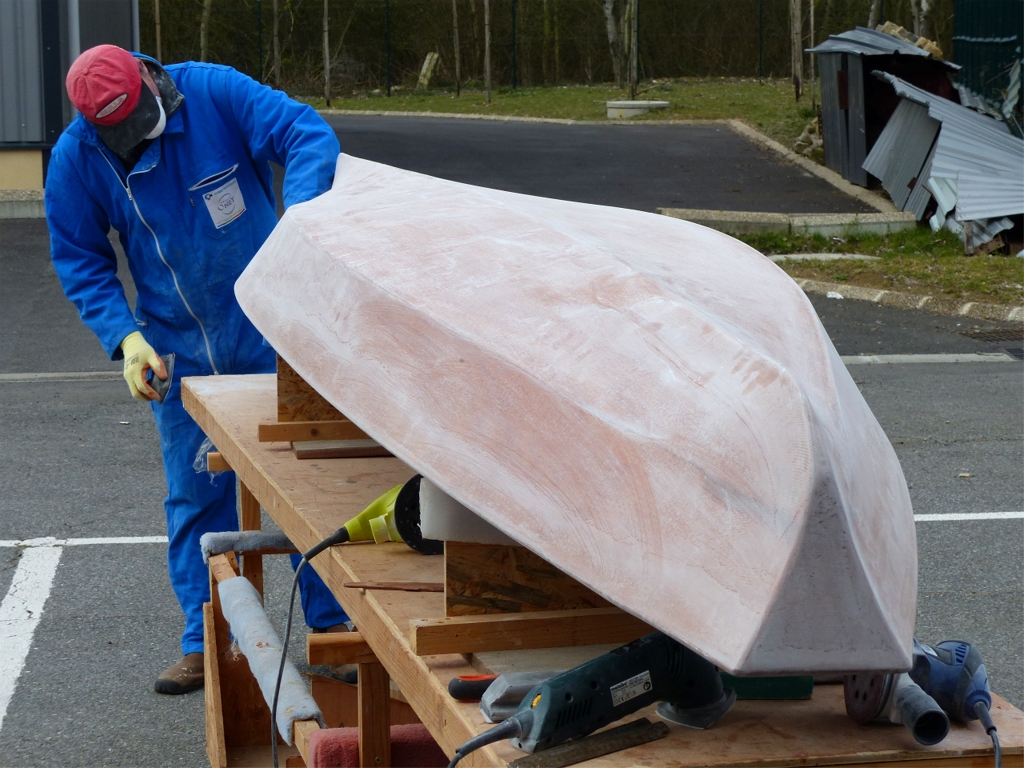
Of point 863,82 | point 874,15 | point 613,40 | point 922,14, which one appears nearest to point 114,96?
point 863,82

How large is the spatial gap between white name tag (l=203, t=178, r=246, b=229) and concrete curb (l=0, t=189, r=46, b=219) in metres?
9.77

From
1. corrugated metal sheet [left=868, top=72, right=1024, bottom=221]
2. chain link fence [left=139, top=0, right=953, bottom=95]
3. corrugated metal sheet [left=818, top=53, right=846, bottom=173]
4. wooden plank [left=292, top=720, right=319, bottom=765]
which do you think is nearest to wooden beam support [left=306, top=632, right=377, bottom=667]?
wooden plank [left=292, top=720, right=319, bottom=765]

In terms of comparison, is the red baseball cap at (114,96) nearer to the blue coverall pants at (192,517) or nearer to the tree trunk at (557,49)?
the blue coverall pants at (192,517)

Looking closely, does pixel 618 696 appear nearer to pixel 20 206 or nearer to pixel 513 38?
pixel 20 206

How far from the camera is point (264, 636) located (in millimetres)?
2734

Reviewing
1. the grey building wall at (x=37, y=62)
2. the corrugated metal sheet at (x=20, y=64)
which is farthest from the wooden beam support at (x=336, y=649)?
the corrugated metal sheet at (x=20, y=64)

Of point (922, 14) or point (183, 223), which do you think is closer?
point (183, 223)

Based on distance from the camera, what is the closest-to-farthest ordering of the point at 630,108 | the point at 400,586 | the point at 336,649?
1. the point at 400,586
2. the point at 336,649
3. the point at 630,108

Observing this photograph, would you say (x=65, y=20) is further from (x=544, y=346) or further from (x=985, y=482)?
(x=544, y=346)

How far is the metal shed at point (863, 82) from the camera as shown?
1366 centimetres

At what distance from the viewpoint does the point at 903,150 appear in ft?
42.9

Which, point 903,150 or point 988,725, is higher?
point 903,150

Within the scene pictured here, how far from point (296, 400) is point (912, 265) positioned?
9109 millimetres

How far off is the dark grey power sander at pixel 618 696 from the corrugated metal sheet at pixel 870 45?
12911 mm
